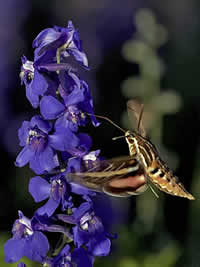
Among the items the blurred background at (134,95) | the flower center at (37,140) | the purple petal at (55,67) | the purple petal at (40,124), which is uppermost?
the purple petal at (55,67)

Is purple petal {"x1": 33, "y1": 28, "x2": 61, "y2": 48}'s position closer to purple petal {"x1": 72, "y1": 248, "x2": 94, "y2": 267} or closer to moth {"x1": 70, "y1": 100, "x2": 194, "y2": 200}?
moth {"x1": 70, "y1": 100, "x2": 194, "y2": 200}

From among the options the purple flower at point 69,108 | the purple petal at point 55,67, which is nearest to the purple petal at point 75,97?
the purple flower at point 69,108

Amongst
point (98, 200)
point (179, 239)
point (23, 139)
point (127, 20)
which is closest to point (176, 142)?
point (179, 239)

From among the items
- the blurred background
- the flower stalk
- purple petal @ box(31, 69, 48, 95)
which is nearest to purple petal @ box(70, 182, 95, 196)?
the flower stalk

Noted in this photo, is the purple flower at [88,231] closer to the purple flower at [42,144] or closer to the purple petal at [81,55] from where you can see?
the purple flower at [42,144]

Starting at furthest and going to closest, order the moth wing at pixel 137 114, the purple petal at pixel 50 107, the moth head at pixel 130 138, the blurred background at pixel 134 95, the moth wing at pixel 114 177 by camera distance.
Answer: the blurred background at pixel 134 95
the moth wing at pixel 137 114
the moth head at pixel 130 138
the purple petal at pixel 50 107
the moth wing at pixel 114 177

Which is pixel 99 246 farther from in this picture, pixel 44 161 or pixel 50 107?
pixel 50 107

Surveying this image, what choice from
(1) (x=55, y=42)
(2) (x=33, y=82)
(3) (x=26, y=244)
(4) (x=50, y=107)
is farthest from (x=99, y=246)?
(1) (x=55, y=42)
